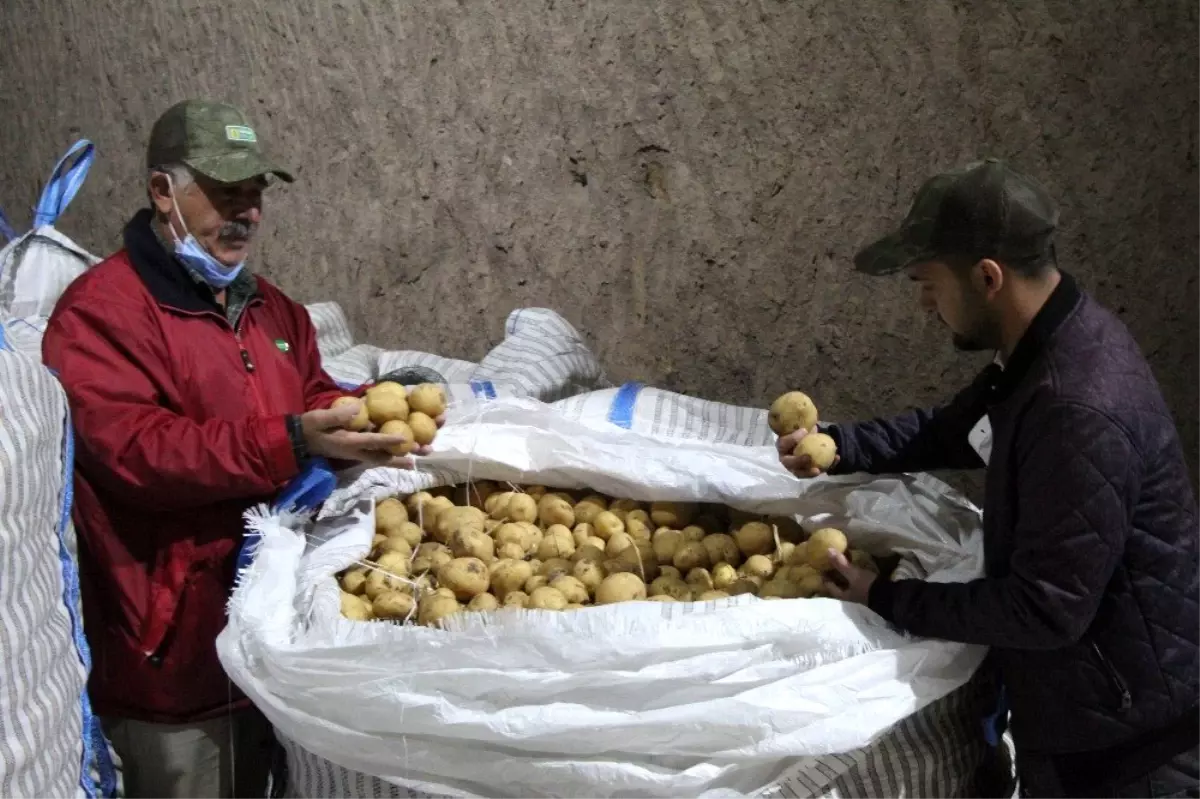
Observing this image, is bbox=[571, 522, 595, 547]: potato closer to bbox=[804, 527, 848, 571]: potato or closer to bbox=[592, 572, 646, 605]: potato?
bbox=[592, 572, 646, 605]: potato

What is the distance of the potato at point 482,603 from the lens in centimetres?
158

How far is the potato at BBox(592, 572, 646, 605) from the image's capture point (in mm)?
1592

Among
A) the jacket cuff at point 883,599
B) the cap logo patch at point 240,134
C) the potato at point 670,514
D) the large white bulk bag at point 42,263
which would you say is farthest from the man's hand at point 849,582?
the large white bulk bag at point 42,263

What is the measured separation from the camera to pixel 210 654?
1556 millimetres

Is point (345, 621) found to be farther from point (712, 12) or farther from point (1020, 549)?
point (712, 12)

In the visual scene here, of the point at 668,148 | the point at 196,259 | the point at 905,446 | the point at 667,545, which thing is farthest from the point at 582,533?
the point at 668,148

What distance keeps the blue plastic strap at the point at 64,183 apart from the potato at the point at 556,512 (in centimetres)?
109

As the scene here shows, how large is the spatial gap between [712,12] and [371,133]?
1.01m

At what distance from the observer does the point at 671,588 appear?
1658mm

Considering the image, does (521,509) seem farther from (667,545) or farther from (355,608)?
(355,608)

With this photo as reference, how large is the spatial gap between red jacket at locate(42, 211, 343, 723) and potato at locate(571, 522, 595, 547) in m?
0.54

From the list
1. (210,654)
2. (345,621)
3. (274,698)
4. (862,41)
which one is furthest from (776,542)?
(862,41)

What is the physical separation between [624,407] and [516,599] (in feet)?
1.89

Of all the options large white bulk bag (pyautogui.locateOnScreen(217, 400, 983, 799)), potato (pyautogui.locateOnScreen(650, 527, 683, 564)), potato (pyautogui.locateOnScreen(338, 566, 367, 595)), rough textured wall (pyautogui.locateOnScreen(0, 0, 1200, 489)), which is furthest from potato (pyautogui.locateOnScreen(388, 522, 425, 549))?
rough textured wall (pyautogui.locateOnScreen(0, 0, 1200, 489))
